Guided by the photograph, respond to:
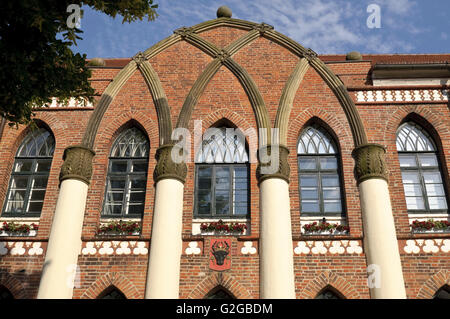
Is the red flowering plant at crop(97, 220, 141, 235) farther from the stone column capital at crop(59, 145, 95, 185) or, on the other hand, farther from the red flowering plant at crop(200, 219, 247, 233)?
the red flowering plant at crop(200, 219, 247, 233)

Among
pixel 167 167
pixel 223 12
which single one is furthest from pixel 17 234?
pixel 223 12

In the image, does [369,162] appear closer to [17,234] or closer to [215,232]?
[215,232]

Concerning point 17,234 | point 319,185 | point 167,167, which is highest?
point 167,167

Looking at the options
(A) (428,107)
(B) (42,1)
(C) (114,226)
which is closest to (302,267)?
(C) (114,226)

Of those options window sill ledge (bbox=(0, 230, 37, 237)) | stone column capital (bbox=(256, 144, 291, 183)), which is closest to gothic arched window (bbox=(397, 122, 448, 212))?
stone column capital (bbox=(256, 144, 291, 183))

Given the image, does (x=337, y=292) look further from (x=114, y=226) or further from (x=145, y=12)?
(x=145, y=12)

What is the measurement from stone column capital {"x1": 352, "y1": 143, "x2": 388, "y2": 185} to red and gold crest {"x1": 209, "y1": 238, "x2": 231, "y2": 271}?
3766mm

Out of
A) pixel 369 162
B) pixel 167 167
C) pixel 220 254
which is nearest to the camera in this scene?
pixel 220 254

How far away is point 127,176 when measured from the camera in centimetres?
1230

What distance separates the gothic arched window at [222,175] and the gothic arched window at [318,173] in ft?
5.00

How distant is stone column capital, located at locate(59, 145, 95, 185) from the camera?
1175cm

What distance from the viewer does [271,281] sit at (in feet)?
33.5

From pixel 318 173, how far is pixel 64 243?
6.63 m

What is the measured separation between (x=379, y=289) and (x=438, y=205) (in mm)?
2982
